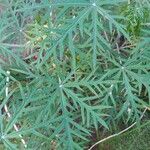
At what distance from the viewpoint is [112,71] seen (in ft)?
3.55

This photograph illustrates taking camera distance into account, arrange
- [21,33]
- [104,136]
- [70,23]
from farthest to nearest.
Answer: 1. [104,136]
2. [21,33]
3. [70,23]

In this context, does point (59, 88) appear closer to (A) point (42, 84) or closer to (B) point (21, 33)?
(A) point (42, 84)

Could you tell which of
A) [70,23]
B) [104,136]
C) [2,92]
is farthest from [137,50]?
[104,136]

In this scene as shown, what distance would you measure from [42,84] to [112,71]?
20cm

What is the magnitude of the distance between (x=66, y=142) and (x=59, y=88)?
0.14 metres

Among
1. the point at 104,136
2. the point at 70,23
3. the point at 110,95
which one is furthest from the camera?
the point at 104,136

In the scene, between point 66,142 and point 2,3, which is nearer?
point 66,142

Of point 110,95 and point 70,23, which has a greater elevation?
point 70,23

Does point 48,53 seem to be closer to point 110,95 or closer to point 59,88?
point 59,88

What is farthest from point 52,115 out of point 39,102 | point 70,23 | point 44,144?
point 70,23

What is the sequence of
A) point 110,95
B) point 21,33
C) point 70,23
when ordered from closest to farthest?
point 70,23, point 110,95, point 21,33

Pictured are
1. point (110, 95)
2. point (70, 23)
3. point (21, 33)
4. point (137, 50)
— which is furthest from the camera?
point (21, 33)

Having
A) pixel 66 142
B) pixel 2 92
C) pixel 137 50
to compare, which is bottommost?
pixel 66 142

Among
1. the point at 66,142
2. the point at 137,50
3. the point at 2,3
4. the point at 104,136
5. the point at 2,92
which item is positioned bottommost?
the point at 104,136
